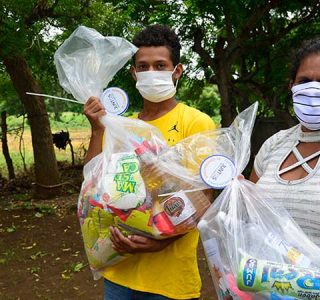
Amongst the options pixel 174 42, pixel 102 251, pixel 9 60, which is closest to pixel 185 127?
pixel 174 42

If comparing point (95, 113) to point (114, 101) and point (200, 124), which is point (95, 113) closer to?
point (114, 101)

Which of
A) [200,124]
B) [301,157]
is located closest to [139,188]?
[200,124]

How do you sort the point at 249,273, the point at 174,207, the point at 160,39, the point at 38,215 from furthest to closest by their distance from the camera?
1. the point at 38,215
2. the point at 160,39
3. the point at 174,207
4. the point at 249,273

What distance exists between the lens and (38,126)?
22.6ft

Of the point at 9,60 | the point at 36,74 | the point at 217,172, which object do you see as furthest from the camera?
the point at 36,74

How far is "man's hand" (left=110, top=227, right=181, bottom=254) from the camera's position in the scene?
1730 millimetres

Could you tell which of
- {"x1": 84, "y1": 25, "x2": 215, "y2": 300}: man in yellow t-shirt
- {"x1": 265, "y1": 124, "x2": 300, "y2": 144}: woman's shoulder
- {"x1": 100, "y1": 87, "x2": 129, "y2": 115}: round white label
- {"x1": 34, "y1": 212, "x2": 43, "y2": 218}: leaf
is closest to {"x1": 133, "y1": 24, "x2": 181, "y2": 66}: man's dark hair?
{"x1": 84, "y1": 25, "x2": 215, "y2": 300}: man in yellow t-shirt

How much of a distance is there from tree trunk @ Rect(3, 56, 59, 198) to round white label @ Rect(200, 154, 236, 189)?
18.0 ft

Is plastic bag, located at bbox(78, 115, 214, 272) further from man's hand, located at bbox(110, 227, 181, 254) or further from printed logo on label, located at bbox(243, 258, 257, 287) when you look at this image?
printed logo on label, located at bbox(243, 258, 257, 287)

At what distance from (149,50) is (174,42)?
121 mm

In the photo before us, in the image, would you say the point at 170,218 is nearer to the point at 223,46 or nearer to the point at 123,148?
the point at 123,148

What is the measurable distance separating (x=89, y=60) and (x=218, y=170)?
2.90 feet

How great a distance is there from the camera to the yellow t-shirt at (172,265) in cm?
186

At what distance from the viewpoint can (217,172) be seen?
1.61 metres
